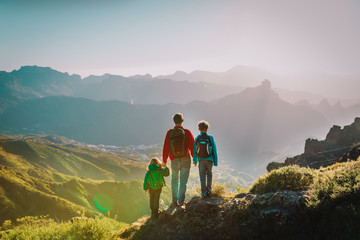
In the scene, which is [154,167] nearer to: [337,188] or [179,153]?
[179,153]

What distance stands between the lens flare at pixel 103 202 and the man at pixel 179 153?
10779 cm

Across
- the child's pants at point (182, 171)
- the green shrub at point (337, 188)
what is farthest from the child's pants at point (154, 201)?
the green shrub at point (337, 188)

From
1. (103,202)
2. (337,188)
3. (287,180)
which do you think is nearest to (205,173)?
(287,180)

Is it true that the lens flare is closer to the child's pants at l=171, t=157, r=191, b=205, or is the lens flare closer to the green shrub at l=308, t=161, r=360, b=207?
the child's pants at l=171, t=157, r=191, b=205

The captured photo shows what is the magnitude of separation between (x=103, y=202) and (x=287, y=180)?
116519mm

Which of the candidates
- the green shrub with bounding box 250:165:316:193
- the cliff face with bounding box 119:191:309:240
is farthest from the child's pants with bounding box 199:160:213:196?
the green shrub with bounding box 250:165:316:193

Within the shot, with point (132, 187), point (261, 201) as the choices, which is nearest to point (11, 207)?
point (132, 187)

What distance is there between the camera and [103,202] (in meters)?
109

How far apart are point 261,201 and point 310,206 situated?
1423 millimetres

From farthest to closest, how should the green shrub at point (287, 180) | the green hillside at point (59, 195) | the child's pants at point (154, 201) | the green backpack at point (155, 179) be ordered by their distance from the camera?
the green hillside at point (59, 195) < the green backpack at point (155, 179) < the child's pants at point (154, 201) < the green shrub at point (287, 180)

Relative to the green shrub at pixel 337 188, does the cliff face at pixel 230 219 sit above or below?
below

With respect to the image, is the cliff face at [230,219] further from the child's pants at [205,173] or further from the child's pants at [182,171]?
the child's pants at [182,171]

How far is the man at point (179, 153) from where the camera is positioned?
8562 mm

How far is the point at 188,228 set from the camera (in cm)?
704
